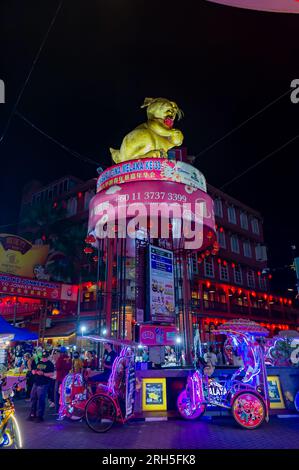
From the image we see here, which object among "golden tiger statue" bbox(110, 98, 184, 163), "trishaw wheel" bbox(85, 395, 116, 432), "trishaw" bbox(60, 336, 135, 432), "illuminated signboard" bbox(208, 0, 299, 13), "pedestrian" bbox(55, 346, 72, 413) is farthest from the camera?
"golden tiger statue" bbox(110, 98, 184, 163)

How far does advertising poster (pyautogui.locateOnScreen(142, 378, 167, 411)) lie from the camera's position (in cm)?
912

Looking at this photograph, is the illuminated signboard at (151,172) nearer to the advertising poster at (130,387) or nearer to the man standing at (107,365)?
the man standing at (107,365)

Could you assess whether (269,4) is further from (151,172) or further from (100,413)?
(100,413)

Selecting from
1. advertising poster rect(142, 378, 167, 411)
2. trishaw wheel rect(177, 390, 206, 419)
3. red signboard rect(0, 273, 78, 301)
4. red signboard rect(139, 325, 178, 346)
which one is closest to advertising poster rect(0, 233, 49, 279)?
red signboard rect(0, 273, 78, 301)

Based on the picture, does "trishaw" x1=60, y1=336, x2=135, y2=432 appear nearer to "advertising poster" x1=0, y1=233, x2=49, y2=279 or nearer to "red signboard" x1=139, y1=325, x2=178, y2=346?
"red signboard" x1=139, y1=325, x2=178, y2=346

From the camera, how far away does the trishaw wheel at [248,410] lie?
7.80m

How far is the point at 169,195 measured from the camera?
39.1 feet

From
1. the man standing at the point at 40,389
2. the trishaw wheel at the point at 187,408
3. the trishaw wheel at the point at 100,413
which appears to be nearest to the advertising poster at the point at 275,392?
the trishaw wheel at the point at 187,408

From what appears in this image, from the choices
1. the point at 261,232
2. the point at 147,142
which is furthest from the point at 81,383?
the point at 261,232

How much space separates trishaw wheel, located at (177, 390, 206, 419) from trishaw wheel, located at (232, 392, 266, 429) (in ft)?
3.28

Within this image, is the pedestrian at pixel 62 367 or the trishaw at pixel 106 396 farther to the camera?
the pedestrian at pixel 62 367

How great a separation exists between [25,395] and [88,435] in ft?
26.4

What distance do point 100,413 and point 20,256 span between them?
24361 mm
